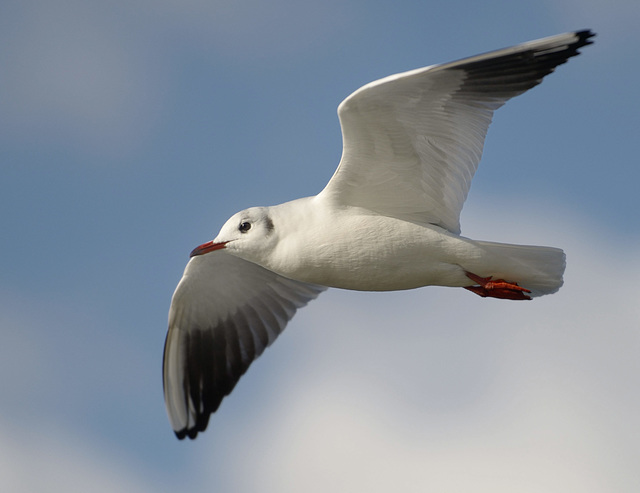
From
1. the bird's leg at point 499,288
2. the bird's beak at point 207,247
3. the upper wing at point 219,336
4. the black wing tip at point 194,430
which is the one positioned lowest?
the black wing tip at point 194,430

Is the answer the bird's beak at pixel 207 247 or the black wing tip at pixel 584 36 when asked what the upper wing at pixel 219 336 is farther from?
the black wing tip at pixel 584 36

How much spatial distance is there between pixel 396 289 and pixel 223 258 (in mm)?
1797

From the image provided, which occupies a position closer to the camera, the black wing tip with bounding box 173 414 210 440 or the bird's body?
the bird's body

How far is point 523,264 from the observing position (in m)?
6.82

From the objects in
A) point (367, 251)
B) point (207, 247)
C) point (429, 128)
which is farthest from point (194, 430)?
point (429, 128)

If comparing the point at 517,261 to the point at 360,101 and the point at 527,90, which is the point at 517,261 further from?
the point at 360,101

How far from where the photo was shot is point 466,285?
23.1ft

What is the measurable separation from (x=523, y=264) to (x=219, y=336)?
3.01 meters

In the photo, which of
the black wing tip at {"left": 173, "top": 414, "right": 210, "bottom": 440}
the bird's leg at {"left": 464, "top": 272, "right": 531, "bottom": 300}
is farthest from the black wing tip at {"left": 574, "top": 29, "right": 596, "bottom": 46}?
the black wing tip at {"left": 173, "top": 414, "right": 210, "bottom": 440}

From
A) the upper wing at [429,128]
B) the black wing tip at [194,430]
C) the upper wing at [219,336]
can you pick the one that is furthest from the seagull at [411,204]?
the black wing tip at [194,430]

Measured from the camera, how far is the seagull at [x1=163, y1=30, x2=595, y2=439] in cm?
605

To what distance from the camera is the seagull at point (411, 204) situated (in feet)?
19.9

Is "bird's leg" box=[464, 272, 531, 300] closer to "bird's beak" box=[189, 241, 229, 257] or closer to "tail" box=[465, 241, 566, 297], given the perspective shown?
"tail" box=[465, 241, 566, 297]

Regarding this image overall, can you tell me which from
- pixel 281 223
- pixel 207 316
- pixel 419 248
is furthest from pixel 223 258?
pixel 419 248
